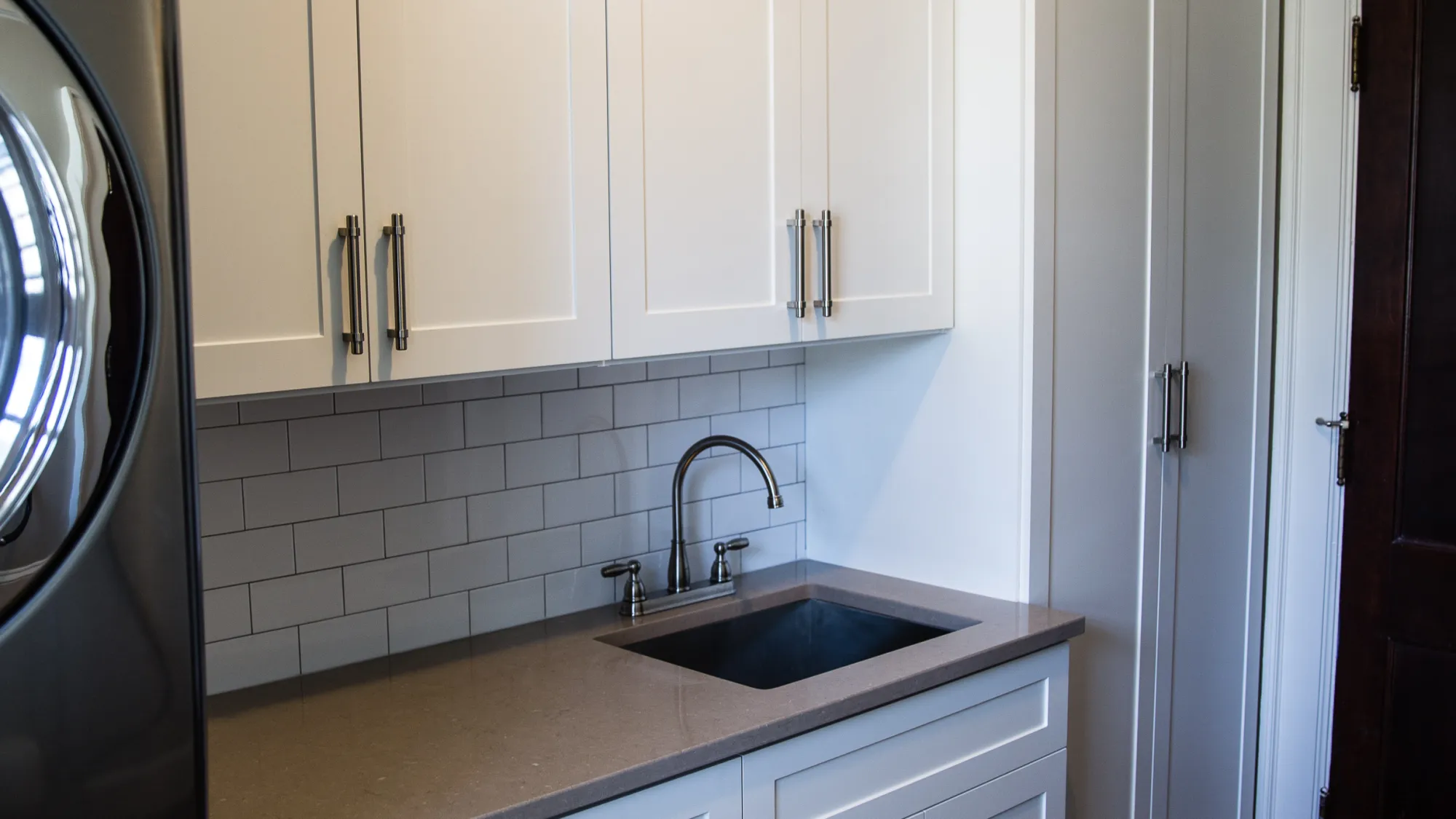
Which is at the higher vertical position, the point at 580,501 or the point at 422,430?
the point at 422,430

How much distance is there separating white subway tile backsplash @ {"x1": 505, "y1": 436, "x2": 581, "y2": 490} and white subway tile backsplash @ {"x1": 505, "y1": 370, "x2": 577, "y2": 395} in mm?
94

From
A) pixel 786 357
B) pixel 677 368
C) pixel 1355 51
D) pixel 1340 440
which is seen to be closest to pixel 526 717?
pixel 677 368

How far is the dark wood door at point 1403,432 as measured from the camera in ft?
8.36

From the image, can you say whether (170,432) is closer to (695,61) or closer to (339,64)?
(339,64)

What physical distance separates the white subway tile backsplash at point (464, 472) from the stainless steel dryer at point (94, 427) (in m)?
1.10

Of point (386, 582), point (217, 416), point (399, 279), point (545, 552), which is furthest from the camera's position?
point (545, 552)

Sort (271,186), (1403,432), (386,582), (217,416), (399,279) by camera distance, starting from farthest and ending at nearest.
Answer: (1403,432) < (386,582) < (217,416) < (399,279) < (271,186)

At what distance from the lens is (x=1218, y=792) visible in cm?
277

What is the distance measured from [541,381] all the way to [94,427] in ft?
4.32

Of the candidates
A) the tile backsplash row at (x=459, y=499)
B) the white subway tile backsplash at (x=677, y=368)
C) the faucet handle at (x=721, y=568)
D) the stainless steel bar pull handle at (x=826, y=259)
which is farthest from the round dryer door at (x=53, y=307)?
the faucet handle at (x=721, y=568)

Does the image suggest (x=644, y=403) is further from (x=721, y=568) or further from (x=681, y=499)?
(x=721, y=568)

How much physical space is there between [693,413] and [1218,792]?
1529 mm

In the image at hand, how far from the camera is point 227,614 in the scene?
1775 mm

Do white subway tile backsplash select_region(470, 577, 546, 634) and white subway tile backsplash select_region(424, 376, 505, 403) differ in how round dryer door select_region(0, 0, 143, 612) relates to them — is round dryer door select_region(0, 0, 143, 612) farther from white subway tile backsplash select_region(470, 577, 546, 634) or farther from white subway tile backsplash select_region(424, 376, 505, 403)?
white subway tile backsplash select_region(470, 577, 546, 634)
